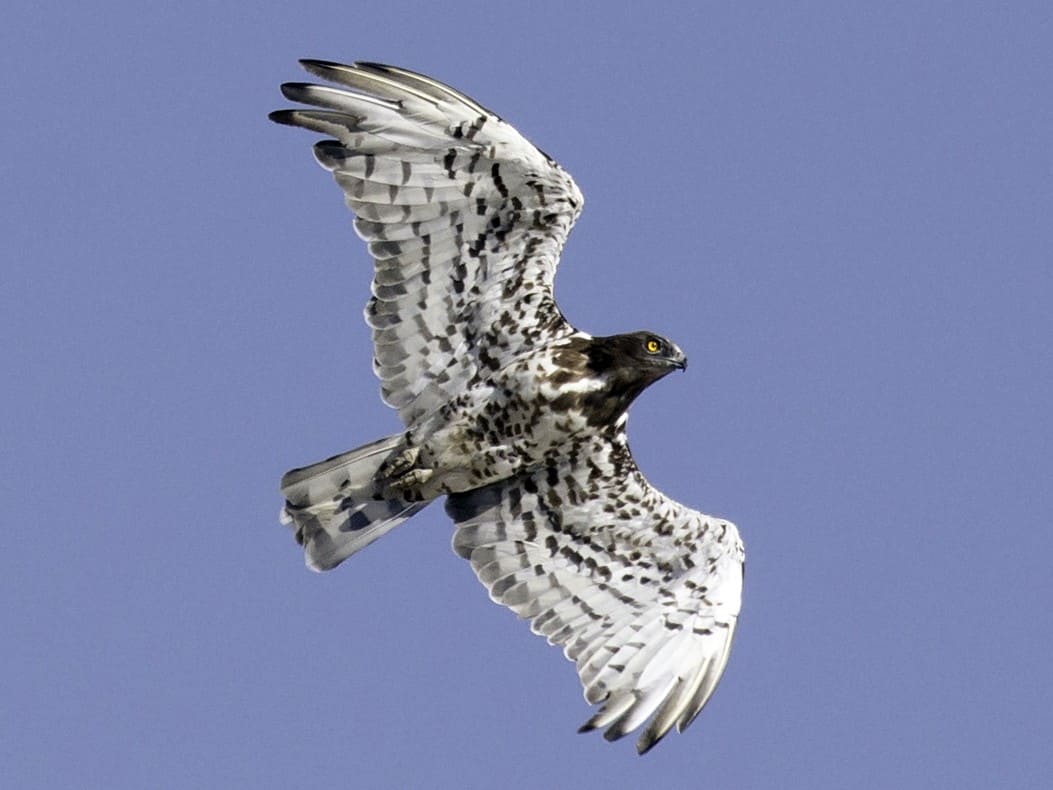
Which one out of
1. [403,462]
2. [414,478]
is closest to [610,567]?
[414,478]

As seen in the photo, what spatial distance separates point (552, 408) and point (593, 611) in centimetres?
166

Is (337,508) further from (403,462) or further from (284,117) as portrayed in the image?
(284,117)

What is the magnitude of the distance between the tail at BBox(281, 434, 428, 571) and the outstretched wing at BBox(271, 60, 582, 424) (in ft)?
1.98

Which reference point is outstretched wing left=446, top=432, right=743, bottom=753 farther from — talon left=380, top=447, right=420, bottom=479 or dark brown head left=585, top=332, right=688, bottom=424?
talon left=380, top=447, right=420, bottom=479

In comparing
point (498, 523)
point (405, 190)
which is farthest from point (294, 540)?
point (405, 190)

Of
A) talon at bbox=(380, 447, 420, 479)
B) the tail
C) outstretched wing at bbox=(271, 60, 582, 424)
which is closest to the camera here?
outstretched wing at bbox=(271, 60, 582, 424)

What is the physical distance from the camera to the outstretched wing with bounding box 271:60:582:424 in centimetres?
1697

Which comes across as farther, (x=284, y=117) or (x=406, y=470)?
(x=406, y=470)

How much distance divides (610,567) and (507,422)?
148cm

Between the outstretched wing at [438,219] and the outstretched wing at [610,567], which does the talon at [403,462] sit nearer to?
the outstretched wing at [438,219]

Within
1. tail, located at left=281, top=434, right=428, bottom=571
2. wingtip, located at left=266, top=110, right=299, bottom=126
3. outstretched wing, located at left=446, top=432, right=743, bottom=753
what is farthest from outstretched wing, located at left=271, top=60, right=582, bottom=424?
outstretched wing, located at left=446, top=432, right=743, bottom=753

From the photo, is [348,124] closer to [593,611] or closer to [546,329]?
[546,329]

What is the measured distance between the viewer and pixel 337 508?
17.7 m

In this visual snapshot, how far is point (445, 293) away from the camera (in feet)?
56.9
